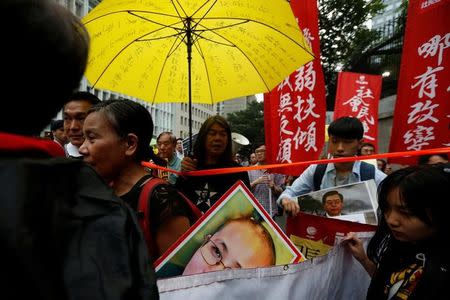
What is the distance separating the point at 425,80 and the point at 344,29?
1300 cm

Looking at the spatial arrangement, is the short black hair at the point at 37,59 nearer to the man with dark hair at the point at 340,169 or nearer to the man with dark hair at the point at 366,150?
the man with dark hair at the point at 340,169

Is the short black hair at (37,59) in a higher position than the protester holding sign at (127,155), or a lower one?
higher

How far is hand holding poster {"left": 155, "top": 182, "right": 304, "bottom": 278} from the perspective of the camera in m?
1.51

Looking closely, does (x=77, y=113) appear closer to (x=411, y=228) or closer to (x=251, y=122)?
(x=411, y=228)

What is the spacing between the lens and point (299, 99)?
4.30m

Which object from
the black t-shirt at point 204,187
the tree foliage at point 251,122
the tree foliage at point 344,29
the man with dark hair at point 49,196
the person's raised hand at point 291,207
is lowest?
the tree foliage at point 251,122

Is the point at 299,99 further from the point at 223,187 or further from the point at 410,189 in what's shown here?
the point at 410,189

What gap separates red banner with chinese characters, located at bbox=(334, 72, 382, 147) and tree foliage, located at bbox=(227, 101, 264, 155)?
2873 cm

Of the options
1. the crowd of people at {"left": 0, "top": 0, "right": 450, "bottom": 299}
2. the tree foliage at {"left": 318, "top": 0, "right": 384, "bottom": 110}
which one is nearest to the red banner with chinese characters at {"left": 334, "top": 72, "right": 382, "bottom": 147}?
the crowd of people at {"left": 0, "top": 0, "right": 450, "bottom": 299}

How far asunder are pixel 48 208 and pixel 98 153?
45.4 inches

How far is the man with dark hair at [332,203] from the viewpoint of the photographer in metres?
2.31

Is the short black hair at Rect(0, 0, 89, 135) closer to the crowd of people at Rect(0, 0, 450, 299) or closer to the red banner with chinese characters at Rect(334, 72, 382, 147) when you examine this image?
the crowd of people at Rect(0, 0, 450, 299)

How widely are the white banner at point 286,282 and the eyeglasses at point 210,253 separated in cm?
11

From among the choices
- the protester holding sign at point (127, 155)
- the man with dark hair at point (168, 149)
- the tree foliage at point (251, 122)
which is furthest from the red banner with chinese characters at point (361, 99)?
the tree foliage at point (251, 122)
